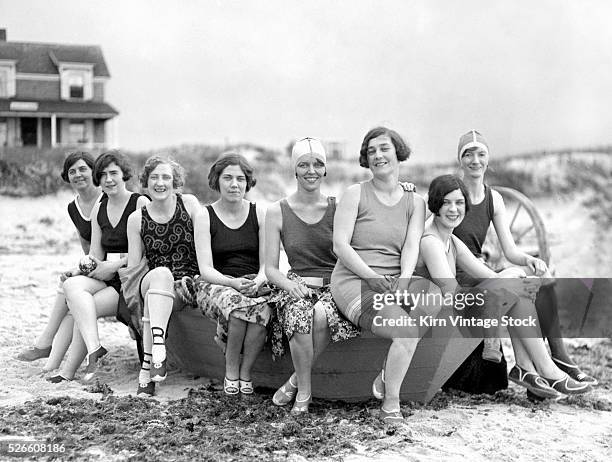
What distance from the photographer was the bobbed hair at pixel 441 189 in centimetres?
419

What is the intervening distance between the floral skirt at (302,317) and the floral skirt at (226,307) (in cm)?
7

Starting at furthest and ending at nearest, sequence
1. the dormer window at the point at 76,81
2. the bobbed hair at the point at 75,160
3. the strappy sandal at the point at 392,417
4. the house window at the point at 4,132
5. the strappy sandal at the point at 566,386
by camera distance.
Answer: the dormer window at the point at 76,81, the house window at the point at 4,132, the bobbed hair at the point at 75,160, the strappy sandal at the point at 566,386, the strappy sandal at the point at 392,417

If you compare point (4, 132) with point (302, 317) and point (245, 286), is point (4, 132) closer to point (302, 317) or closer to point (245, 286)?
point (245, 286)

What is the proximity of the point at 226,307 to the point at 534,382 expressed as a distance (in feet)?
5.74

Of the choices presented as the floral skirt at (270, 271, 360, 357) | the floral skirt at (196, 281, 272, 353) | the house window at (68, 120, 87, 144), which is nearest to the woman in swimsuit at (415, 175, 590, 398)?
the floral skirt at (270, 271, 360, 357)

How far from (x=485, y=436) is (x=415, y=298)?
2.46 feet

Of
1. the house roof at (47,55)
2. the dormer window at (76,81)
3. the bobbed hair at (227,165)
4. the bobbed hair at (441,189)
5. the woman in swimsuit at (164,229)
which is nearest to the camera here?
the bobbed hair at (441,189)

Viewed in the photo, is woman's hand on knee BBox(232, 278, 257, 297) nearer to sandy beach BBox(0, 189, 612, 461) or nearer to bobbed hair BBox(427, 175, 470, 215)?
sandy beach BBox(0, 189, 612, 461)

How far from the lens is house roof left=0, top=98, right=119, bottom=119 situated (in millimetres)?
20594

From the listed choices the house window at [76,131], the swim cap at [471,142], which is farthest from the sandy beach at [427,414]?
the house window at [76,131]

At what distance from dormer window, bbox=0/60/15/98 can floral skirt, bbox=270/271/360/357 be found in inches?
736

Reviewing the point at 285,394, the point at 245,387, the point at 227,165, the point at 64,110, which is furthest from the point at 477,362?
the point at 64,110

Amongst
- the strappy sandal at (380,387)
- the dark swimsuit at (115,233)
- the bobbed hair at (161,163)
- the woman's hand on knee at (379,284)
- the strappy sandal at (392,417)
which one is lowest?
the strappy sandal at (392,417)

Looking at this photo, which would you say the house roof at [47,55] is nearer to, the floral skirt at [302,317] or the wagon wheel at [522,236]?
the wagon wheel at [522,236]
